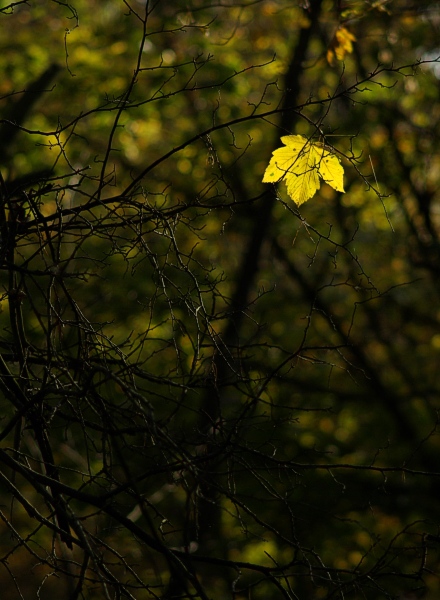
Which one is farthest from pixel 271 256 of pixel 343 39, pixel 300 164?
pixel 300 164

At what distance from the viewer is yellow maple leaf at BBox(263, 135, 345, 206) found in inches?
97.8

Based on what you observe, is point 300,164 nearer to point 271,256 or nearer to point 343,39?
point 343,39

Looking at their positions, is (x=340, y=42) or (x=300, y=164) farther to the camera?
(x=340, y=42)

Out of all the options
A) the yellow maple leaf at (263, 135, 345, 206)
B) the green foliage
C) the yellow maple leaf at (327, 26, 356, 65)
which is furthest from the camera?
the green foliage

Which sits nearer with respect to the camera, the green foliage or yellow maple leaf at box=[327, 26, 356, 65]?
yellow maple leaf at box=[327, 26, 356, 65]

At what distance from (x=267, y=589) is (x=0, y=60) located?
601 centimetres

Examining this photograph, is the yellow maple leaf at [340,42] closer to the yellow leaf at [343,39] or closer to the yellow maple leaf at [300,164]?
the yellow leaf at [343,39]

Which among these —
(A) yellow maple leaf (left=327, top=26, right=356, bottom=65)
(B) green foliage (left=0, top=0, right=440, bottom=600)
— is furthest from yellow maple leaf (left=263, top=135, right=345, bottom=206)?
(B) green foliage (left=0, top=0, right=440, bottom=600)

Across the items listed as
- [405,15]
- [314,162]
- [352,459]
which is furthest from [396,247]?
[314,162]

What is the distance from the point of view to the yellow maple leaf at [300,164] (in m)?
2.48

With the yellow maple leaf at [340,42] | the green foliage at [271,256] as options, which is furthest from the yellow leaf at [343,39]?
the green foliage at [271,256]

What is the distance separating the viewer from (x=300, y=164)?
2521 mm

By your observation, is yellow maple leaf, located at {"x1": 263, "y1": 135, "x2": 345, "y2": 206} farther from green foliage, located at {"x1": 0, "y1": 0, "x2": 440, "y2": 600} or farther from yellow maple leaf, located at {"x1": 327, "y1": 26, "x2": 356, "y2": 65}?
green foliage, located at {"x1": 0, "y1": 0, "x2": 440, "y2": 600}

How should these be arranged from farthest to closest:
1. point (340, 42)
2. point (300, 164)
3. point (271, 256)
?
point (271, 256), point (340, 42), point (300, 164)
